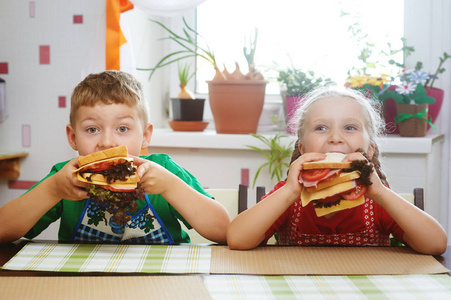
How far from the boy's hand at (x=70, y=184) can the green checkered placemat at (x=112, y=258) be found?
10 cm

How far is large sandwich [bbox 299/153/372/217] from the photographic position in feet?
3.23

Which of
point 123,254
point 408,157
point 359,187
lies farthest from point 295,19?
point 123,254

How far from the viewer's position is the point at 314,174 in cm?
102

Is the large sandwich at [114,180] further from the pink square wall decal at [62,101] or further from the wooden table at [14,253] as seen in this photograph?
the pink square wall decal at [62,101]

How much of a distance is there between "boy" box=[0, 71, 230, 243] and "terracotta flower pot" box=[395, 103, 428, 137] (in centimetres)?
117

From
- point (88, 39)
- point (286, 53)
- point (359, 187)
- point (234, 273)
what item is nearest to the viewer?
point (234, 273)

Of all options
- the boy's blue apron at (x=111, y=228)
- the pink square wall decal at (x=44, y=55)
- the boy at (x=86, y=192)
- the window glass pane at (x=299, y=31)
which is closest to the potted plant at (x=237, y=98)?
the window glass pane at (x=299, y=31)

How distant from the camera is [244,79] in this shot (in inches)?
88.0

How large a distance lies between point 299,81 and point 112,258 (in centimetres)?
147

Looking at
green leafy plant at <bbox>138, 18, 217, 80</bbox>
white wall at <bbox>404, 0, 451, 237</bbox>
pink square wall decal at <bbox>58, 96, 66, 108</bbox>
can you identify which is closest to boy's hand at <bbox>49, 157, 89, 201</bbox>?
pink square wall decal at <bbox>58, 96, 66, 108</bbox>

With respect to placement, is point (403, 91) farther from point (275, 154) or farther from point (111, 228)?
point (111, 228)

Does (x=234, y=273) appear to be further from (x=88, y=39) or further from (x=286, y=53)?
(x=286, y=53)

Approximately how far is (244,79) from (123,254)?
1348mm

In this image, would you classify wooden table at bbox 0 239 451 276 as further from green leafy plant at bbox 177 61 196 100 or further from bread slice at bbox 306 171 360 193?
green leafy plant at bbox 177 61 196 100
